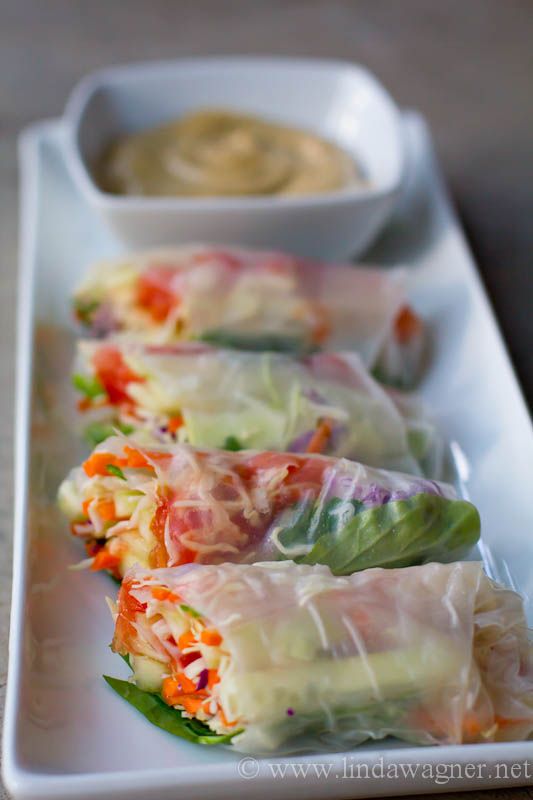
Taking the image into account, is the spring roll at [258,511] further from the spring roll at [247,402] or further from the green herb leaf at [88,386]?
the green herb leaf at [88,386]

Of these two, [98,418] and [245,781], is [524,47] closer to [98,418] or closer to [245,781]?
[98,418]

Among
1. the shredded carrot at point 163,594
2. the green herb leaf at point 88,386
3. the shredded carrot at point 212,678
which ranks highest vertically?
the green herb leaf at point 88,386

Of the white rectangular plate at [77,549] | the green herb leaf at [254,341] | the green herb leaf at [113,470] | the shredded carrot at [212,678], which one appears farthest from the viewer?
the green herb leaf at [254,341]

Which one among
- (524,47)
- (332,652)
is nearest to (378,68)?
(524,47)

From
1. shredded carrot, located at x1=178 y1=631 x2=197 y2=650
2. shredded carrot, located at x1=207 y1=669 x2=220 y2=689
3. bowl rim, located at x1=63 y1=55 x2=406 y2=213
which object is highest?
bowl rim, located at x1=63 y1=55 x2=406 y2=213

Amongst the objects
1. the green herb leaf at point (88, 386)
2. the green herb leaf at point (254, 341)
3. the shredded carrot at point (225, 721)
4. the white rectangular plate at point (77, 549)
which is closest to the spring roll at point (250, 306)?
the green herb leaf at point (254, 341)

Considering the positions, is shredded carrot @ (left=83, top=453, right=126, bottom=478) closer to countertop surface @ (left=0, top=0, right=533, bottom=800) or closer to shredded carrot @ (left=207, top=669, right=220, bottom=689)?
shredded carrot @ (left=207, top=669, right=220, bottom=689)

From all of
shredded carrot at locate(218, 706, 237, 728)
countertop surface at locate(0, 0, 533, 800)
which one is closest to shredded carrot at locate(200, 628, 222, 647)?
shredded carrot at locate(218, 706, 237, 728)

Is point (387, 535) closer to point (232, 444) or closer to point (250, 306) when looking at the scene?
point (232, 444)

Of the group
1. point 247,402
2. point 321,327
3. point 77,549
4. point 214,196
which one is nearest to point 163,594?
point 77,549
